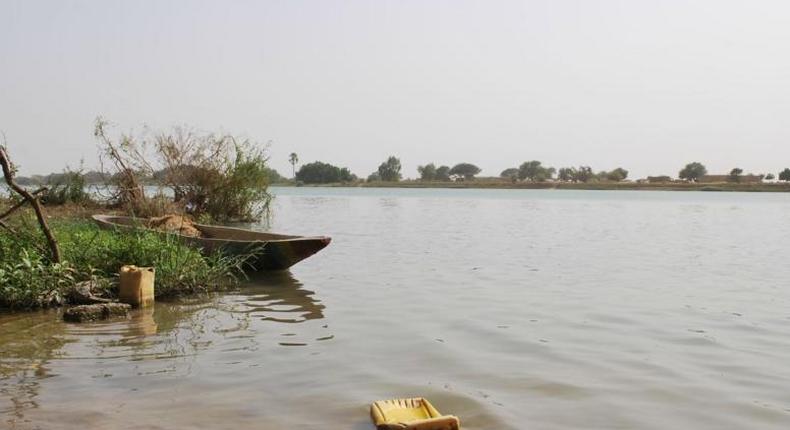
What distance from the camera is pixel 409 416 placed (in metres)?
4.49

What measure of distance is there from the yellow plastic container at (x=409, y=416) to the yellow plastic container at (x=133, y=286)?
4.31 meters

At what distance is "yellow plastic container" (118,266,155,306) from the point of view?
26.5ft

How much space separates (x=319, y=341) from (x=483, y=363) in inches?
68.3

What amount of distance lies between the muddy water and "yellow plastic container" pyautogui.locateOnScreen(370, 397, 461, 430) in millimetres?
231

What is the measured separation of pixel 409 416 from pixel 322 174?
10260 cm

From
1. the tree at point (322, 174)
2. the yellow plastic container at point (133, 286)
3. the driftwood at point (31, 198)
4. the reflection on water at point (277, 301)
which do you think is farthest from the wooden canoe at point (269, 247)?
the tree at point (322, 174)

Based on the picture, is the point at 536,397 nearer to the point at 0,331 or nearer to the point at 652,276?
the point at 0,331

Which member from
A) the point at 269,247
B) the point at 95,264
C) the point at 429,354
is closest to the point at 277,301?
the point at 269,247

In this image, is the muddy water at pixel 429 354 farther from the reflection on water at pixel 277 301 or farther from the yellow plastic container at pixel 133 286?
the yellow plastic container at pixel 133 286

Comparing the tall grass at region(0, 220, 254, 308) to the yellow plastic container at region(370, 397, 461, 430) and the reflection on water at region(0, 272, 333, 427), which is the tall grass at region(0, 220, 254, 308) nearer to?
the reflection on water at region(0, 272, 333, 427)

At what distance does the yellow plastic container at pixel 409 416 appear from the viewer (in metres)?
4.22

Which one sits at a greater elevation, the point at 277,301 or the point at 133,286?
the point at 133,286

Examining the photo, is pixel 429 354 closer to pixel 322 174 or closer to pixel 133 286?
pixel 133 286

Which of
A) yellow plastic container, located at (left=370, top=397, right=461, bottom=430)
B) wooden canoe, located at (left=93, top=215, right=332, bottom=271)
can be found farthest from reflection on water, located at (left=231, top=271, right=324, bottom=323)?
yellow plastic container, located at (left=370, top=397, right=461, bottom=430)
